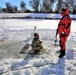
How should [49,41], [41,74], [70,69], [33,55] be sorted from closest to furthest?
[41,74], [70,69], [33,55], [49,41]

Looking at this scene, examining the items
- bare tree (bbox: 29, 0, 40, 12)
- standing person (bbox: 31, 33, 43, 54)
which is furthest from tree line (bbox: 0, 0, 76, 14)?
standing person (bbox: 31, 33, 43, 54)

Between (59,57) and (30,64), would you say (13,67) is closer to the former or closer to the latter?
(30,64)

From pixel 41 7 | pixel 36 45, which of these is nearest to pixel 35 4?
pixel 41 7

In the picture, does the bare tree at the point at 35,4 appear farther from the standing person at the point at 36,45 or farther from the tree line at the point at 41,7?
the standing person at the point at 36,45

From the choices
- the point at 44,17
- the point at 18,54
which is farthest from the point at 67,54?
the point at 44,17

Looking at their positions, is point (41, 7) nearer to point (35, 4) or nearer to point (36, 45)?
point (35, 4)

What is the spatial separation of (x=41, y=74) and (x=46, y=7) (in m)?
28.7

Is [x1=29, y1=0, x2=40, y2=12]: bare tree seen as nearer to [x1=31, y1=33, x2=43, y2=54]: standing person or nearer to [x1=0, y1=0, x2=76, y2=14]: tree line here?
[x1=0, y1=0, x2=76, y2=14]: tree line

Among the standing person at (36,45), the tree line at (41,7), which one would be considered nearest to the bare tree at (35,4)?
the tree line at (41,7)

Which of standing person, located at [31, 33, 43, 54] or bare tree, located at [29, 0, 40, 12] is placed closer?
standing person, located at [31, 33, 43, 54]

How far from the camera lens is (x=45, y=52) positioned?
22.6 ft

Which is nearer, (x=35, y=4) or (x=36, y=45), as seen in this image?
(x=36, y=45)

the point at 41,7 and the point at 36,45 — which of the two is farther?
the point at 41,7

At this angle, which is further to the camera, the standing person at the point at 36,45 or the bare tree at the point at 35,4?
the bare tree at the point at 35,4
